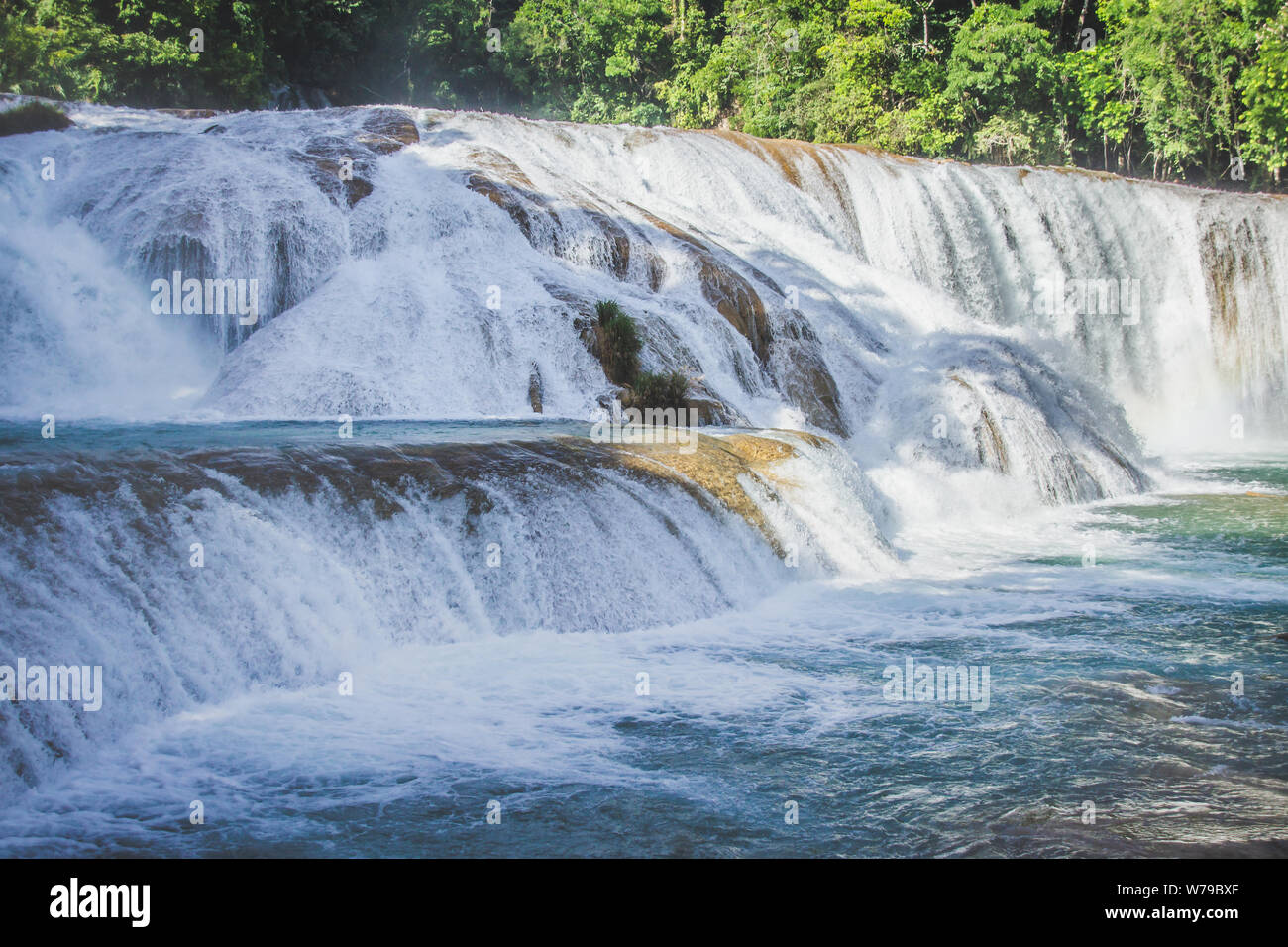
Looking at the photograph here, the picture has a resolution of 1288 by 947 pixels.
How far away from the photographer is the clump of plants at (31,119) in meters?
15.4

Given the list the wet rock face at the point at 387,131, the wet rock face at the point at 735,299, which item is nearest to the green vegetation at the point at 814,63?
the wet rock face at the point at 387,131

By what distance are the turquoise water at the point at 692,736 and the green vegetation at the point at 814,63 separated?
2329 cm

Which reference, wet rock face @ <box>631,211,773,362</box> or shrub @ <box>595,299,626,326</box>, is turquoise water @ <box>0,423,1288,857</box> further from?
wet rock face @ <box>631,211,773,362</box>

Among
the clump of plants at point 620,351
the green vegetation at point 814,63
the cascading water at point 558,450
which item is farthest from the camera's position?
the green vegetation at point 814,63

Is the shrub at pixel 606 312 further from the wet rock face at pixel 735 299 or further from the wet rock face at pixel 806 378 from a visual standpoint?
the wet rock face at pixel 806 378

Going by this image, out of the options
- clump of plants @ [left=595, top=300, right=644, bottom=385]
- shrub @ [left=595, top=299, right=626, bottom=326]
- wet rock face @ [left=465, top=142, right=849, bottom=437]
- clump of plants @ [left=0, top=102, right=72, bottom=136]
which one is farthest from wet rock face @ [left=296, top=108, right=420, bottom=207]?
clump of plants @ [left=595, top=300, right=644, bottom=385]

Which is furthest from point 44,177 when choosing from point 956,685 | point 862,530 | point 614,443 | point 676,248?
point 956,685

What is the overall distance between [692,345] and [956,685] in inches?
304

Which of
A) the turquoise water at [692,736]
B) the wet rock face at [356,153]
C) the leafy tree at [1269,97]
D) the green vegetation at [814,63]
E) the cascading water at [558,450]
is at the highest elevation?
the green vegetation at [814,63]

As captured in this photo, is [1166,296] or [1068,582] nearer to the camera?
[1068,582]

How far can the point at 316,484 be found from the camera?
24.5 ft

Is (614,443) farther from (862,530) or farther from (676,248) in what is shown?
(676,248)

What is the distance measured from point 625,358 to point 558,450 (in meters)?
4.10

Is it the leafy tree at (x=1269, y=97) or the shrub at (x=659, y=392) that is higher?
the leafy tree at (x=1269, y=97)
